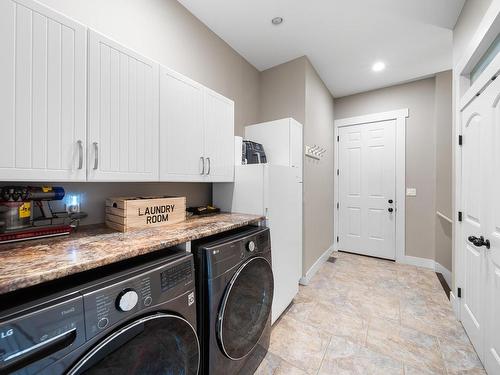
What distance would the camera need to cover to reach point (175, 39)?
187 cm

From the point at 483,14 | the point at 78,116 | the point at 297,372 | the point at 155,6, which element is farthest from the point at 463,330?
the point at 155,6

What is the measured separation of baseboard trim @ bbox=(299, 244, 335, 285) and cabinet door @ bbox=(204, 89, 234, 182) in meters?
1.67

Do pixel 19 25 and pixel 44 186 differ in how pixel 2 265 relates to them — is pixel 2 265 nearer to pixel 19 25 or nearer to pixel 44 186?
pixel 44 186

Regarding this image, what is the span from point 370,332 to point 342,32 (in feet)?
9.48

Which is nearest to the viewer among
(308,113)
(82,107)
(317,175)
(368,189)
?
(82,107)

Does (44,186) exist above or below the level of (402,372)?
above

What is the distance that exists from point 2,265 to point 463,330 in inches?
118

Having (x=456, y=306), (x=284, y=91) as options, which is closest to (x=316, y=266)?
(x=456, y=306)

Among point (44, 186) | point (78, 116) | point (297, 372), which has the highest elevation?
point (78, 116)

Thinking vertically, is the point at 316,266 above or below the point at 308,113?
below

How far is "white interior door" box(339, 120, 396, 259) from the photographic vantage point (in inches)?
136

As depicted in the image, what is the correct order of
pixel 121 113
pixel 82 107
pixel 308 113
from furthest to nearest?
pixel 308 113, pixel 121 113, pixel 82 107

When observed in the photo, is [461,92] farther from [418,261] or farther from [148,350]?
[148,350]

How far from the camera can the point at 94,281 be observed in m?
0.76
